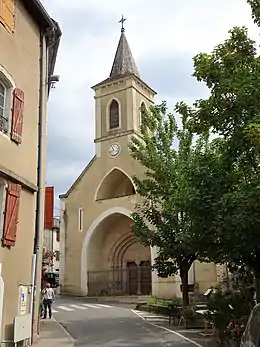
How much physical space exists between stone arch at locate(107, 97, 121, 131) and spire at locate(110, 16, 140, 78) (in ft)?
7.35

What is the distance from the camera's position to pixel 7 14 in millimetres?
12297

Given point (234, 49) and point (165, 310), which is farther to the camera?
point (165, 310)

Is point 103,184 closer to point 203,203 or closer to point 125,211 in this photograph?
point 125,211

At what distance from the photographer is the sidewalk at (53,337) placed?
1302 centimetres

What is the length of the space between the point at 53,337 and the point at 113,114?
84.7ft

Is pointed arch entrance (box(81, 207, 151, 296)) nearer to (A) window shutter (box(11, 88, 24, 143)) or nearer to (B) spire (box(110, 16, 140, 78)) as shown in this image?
(B) spire (box(110, 16, 140, 78))

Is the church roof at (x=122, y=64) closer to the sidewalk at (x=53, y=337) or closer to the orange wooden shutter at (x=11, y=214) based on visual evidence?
the sidewalk at (x=53, y=337)

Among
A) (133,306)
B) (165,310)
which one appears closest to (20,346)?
(165,310)

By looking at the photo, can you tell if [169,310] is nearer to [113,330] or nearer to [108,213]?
[113,330]

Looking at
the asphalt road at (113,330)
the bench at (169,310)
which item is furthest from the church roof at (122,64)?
the asphalt road at (113,330)

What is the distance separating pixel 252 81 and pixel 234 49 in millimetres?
1446

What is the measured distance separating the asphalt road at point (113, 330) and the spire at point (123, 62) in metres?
21.7

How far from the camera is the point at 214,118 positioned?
39.0 feet

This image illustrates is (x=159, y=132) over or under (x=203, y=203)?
over
